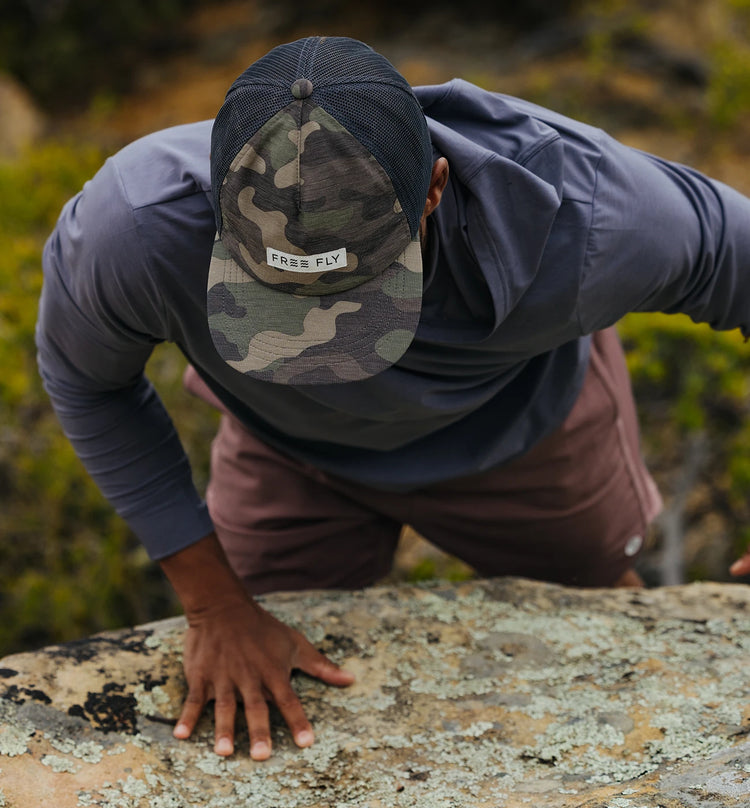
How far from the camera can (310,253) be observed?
1.47 meters

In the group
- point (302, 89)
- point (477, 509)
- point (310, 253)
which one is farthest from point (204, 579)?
point (302, 89)

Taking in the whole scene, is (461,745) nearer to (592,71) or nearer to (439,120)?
(439,120)

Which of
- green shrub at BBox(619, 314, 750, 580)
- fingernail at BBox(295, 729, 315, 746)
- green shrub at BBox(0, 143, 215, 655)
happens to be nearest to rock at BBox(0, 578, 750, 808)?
fingernail at BBox(295, 729, 315, 746)

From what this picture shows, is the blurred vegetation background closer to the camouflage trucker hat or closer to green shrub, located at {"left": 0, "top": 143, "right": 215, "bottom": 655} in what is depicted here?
green shrub, located at {"left": 0, "top": 143, "right": 215, "bottom": 655}

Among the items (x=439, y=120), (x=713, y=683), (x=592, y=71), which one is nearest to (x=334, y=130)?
(x=439, y=120)

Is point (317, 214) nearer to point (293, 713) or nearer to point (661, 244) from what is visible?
point (661, 244)

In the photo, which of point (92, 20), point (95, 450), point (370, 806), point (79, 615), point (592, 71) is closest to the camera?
point (370, 806)

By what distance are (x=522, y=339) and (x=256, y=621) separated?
767 mm

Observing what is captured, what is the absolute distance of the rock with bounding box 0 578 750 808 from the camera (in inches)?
63.6

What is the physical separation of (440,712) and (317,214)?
989 mm

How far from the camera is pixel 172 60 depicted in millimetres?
9688

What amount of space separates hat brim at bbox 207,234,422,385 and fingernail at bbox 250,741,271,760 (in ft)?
2.24

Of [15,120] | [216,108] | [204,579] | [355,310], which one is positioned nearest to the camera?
[355,310]

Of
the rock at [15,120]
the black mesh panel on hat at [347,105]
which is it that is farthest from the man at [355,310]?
the rock at [15,120]
